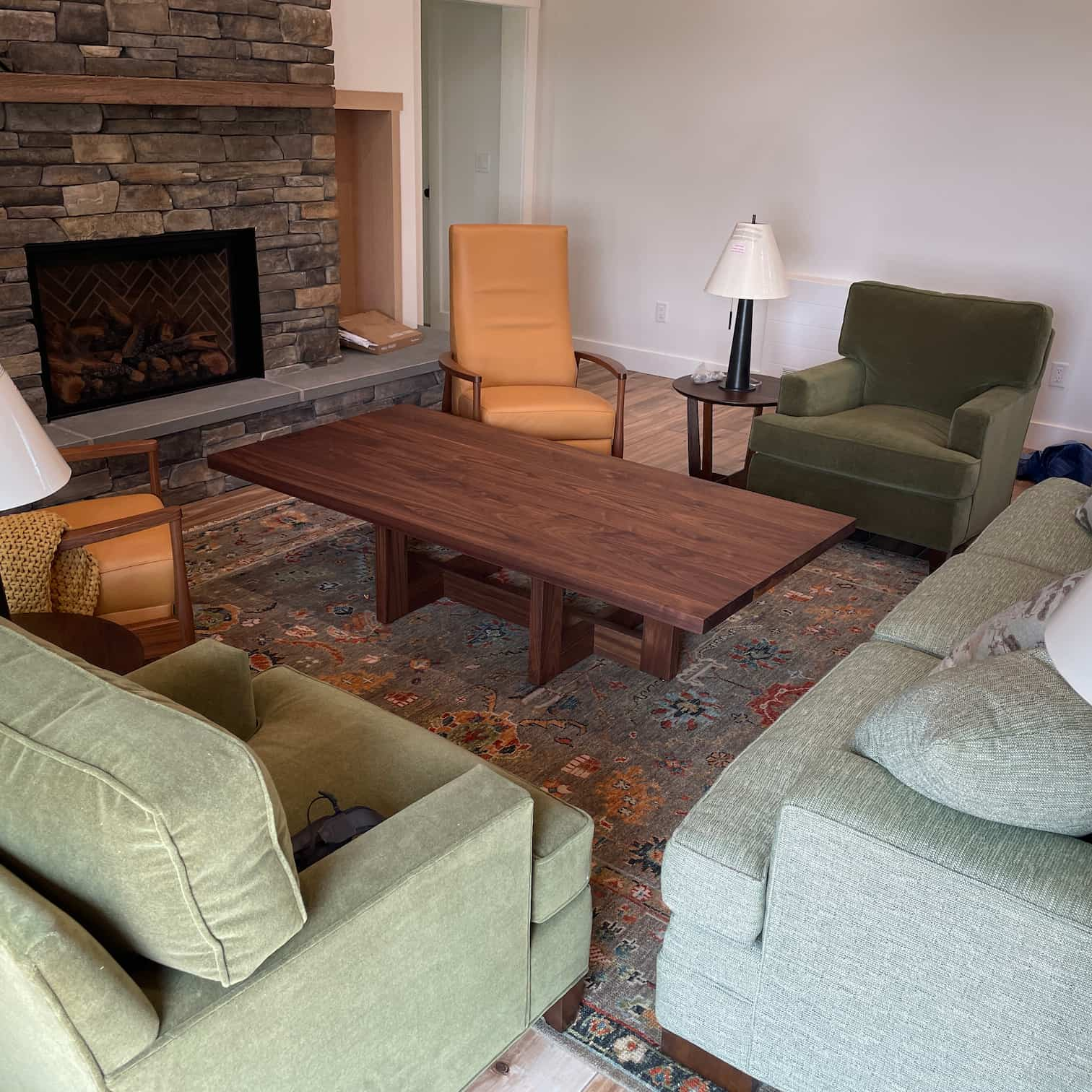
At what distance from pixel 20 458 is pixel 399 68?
3.78 m

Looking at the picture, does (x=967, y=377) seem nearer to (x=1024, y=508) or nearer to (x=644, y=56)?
(x=1024, y=508)

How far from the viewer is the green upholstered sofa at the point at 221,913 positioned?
1.13 metres

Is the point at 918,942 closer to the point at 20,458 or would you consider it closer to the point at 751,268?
the point at 20,458

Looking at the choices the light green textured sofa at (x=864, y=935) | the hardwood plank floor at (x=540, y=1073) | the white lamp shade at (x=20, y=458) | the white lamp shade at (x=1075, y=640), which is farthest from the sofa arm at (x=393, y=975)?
the white lamp shade at (x=20, y=458)

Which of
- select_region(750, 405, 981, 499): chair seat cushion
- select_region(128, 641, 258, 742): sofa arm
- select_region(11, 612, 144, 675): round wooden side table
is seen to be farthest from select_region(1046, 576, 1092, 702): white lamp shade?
select_region(750, 405, 981, 499): chair seat cushion

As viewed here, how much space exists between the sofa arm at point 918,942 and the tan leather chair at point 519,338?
270cm

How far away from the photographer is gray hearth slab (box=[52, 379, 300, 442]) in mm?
3953

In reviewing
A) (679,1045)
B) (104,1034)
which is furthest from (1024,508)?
(104,1034)

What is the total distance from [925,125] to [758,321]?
1.27m

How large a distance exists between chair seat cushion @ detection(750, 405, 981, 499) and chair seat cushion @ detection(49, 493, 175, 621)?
225 centimetres

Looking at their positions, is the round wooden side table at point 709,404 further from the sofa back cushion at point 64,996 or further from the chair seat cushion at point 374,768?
the sofa back cushion at point 64,996

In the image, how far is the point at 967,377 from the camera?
4078mm

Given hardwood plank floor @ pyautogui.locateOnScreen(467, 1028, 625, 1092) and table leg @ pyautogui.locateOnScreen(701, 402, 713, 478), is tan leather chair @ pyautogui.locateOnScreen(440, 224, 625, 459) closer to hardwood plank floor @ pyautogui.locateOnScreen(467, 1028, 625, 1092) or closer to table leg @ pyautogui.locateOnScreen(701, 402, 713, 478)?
table leg @ pyautogui.locateOnScreen(701, 402, 713, 478)

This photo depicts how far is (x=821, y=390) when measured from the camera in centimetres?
412
